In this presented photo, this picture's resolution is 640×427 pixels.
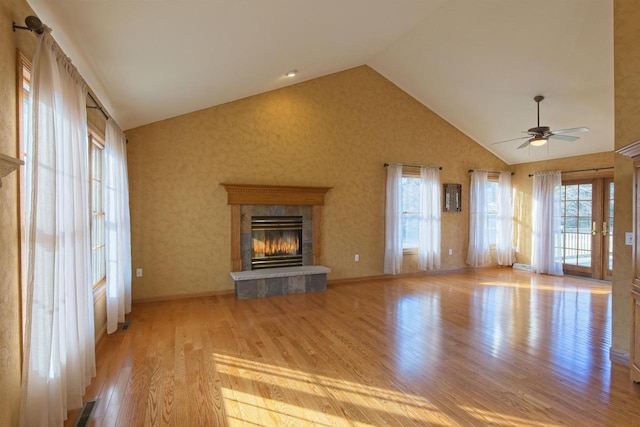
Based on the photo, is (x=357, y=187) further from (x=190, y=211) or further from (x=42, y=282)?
(x=42, y=282)

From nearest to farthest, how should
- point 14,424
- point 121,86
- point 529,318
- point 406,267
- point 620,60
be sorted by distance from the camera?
point 14,424 < point 620,60 < point 121,86 < point 529,318 < point 406,267

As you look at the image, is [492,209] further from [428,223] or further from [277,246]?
[277,246]

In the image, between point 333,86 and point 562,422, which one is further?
point 333,86

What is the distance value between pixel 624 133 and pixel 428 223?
4.02 m

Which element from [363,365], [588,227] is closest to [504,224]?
[588,227]

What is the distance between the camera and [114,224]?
146 inches

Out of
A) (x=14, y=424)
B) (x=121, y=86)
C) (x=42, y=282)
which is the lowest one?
(x=14, y=424)

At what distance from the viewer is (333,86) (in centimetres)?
602

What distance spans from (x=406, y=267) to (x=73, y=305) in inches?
225

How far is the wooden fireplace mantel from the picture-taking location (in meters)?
5.25

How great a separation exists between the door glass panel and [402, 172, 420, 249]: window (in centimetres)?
315

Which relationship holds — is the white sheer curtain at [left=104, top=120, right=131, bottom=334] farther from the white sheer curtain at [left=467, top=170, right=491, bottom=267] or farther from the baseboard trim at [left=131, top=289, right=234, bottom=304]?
the white sheer curtain at [left=467, top=170, right=491, bottom=267]

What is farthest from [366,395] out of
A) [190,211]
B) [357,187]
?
[357,187]

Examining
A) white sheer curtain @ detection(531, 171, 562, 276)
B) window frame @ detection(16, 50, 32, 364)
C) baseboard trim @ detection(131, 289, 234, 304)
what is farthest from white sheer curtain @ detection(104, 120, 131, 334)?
white sheer curtain @ detection(531, 171, 562, 276)
